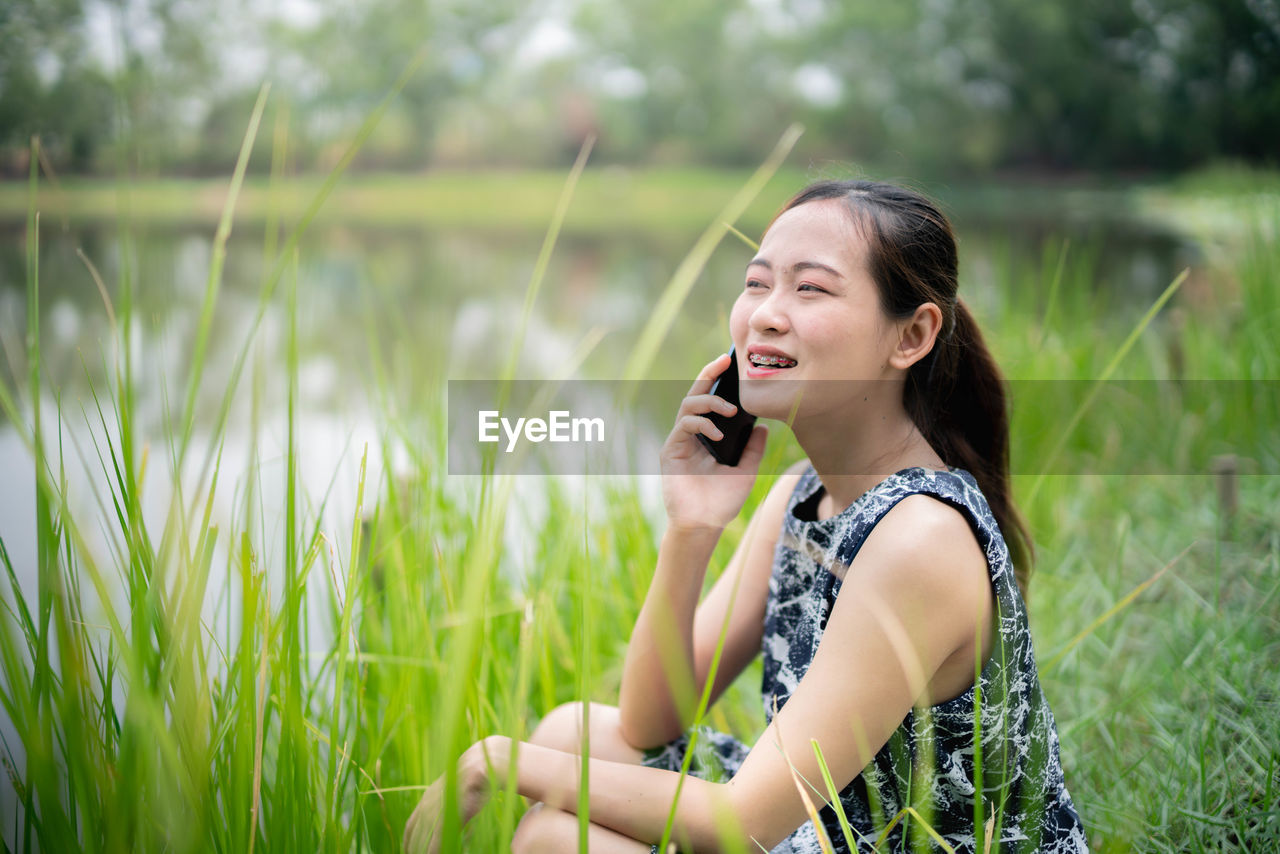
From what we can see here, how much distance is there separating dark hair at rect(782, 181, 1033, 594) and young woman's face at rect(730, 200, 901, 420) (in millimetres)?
30

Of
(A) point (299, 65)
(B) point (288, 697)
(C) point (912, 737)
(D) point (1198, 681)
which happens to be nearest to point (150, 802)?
(B) point (288, 697)

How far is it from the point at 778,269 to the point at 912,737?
608 mm

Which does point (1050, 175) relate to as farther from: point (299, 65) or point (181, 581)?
point (181, 581)

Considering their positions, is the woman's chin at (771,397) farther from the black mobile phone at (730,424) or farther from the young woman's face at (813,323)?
the black mobile phone at (730,424)

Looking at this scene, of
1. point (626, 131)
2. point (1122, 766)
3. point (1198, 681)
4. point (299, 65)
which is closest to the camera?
point (1122, 766)

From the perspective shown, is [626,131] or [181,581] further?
[626,131]

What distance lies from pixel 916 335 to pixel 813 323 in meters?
0.17

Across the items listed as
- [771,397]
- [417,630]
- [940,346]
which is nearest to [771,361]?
[771,397]

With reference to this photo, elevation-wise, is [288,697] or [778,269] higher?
[778,269]

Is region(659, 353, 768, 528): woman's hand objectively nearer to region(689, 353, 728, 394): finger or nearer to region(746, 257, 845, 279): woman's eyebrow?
region(689, 353, 728, 394): finger

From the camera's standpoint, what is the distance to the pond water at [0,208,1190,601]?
1345mm

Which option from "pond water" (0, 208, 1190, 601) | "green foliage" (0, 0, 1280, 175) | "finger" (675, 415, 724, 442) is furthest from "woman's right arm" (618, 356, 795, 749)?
"green foliage" (0, 0, 1280, 175)

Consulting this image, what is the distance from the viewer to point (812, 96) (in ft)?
43.2

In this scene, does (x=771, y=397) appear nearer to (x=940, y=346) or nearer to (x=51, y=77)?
(x=940, y=346)
